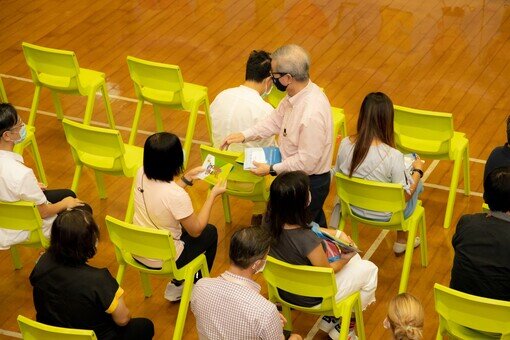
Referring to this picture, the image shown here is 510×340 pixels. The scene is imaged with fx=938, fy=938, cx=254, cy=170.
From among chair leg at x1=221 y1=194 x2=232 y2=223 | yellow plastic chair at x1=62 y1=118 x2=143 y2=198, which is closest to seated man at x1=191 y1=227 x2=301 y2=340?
yellow plastic chair at x1=62 y1=118 x2=143 y2=198

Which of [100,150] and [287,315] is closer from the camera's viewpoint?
[287,315]

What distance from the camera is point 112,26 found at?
11430 millimetres

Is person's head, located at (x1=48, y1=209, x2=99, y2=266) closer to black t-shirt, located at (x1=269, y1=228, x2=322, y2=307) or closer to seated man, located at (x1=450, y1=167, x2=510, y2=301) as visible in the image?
black t-shirt, located at (x1=269, y1=228, x2=322, y2=307)

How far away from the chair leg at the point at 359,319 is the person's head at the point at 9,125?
2866 mm

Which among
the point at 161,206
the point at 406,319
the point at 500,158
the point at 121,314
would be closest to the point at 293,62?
the point at 161,206

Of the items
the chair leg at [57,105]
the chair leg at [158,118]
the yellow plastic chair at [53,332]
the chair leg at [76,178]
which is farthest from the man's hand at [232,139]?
the chair leg at [57,105]

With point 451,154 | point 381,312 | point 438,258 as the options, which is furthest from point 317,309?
point 451,154

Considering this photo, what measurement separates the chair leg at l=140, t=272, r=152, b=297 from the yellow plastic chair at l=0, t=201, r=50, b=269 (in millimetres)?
803

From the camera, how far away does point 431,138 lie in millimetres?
7863

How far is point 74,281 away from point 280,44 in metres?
5.72

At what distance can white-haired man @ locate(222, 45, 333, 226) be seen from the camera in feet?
22.9

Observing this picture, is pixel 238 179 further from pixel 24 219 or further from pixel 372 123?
pixel 24 219

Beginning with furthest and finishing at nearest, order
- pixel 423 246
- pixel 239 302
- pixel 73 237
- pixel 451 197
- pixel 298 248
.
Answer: pixel 451 197
pixel 423 246
pixel 298 248
pixel 73 237
pixel 239 302

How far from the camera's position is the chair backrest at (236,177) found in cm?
739
